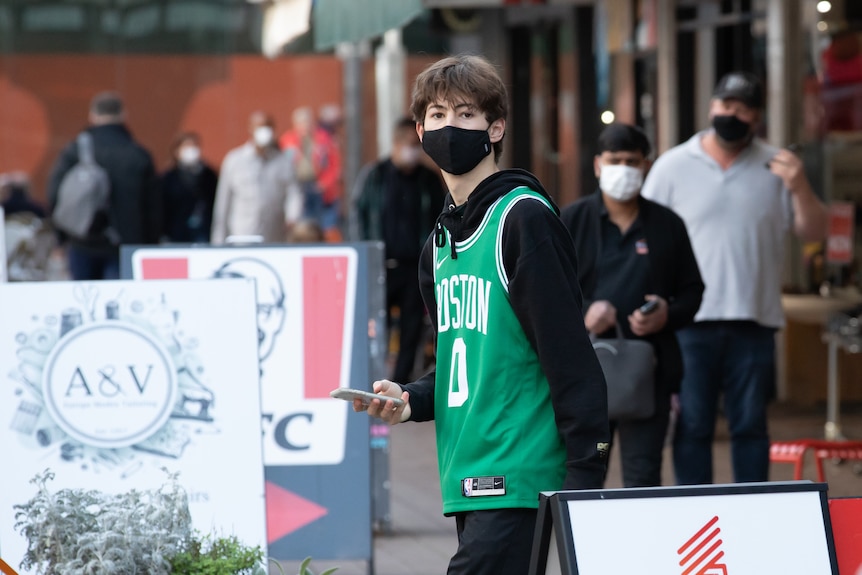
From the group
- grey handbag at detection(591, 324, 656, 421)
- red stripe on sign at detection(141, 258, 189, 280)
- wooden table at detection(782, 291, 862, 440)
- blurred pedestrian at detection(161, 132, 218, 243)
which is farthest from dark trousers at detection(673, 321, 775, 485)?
blurred pedestrian at detection(161, 132, 218, 243)

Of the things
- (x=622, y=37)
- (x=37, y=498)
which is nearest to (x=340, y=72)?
(x=622, y=37)

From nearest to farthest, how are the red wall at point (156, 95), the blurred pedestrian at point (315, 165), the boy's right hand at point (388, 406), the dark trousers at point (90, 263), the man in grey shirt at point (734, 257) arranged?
the boy's right hand at point (388, 406) → the man in grey shirt at point (734, 257) → the dark trousers at point (90, 263) → the blurred pedestrian at point (315, 165) → the red wall at point (156, 95)

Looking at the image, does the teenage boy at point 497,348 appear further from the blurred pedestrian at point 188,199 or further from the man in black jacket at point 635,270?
the blurred pedestrian at point 188,199

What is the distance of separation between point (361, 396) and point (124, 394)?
69.2 inches

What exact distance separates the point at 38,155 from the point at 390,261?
777 centimetres

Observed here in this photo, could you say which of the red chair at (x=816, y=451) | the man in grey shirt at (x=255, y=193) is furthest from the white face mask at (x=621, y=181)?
the man in grey shirt at (x=255, y=193)

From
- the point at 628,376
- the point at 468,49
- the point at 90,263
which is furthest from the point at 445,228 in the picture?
the point at 468,49

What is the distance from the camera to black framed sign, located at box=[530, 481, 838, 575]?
3346 millimetres

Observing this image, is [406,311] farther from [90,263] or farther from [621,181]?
[621,181]

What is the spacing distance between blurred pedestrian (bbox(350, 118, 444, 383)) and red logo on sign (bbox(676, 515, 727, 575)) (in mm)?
8513

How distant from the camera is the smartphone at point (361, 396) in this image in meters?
3.40

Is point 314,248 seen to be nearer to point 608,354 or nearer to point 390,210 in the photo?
point 608,354

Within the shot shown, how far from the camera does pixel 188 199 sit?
50.1 ft

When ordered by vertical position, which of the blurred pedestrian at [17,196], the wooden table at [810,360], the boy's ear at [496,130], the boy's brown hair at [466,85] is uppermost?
the boy's brown hair at [466,85]
